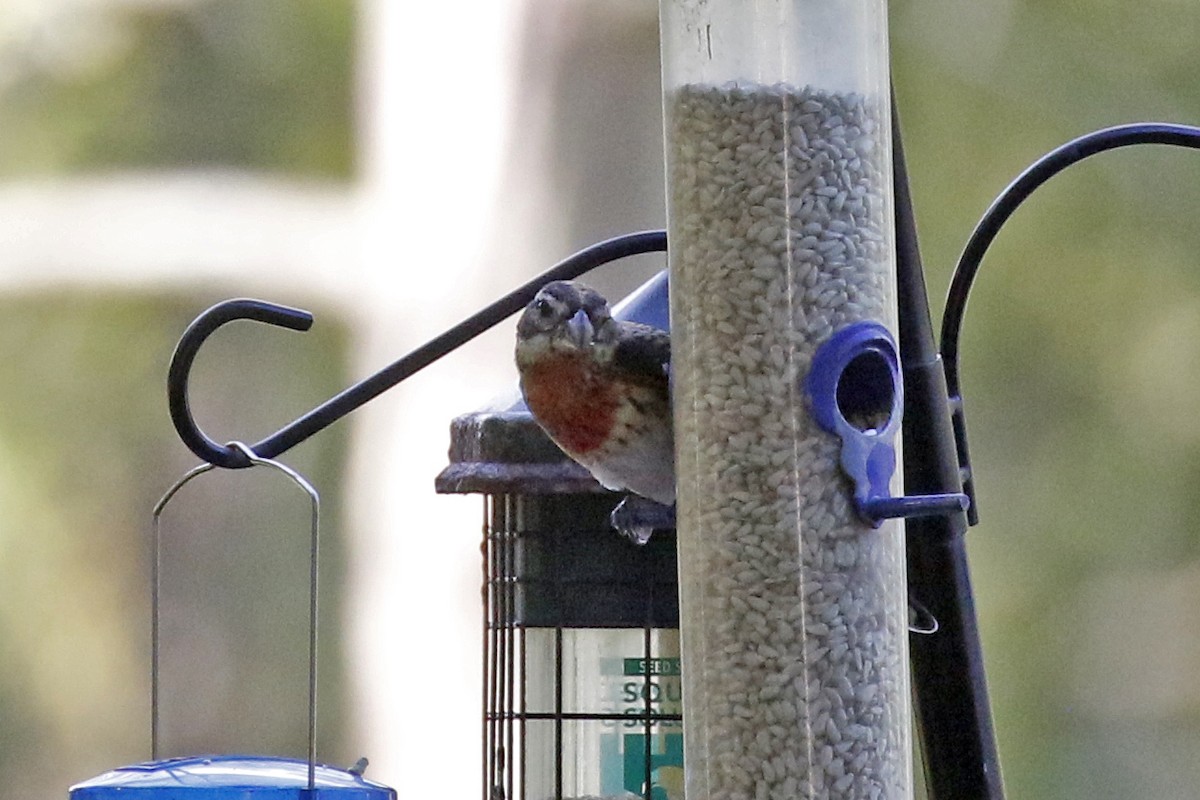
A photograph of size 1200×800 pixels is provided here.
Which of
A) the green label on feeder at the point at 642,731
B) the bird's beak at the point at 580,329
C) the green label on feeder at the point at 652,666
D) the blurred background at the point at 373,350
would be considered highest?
the blurred background at the point at 373,350

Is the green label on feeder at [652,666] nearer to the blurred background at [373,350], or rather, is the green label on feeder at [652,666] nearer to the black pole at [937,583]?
the black pole at [937,583]

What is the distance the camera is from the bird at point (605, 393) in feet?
7.30

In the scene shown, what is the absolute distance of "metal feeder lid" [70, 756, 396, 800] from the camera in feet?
6.25

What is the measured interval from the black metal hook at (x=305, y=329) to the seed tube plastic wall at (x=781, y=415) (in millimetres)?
216

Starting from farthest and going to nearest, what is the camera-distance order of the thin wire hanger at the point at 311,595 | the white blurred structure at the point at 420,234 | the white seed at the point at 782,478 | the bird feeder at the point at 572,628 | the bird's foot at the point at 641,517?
the white blurred structure at the point at 420,234 < the bird feeder at the point at 572,628 < the bird's foot at the point at 641,517 < the white seed at the point at 782,478 < the thin wire hanger at the point at 311,595

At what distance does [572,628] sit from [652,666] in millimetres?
109

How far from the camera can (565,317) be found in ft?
7.50

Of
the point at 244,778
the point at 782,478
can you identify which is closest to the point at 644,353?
the point at 782,478

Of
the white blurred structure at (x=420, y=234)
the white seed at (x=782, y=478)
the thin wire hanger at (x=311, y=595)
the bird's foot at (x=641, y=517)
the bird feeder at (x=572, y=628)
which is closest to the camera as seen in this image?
the thin wire hanger at (x=311, y=595)

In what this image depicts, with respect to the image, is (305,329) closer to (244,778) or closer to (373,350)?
(244,778)

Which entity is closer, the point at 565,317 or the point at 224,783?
the point at 224,783

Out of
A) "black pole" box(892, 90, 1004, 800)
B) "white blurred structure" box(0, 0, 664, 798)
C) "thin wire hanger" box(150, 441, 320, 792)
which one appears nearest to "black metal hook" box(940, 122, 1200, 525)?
"black pole" box(892, 90, 1004, 800)

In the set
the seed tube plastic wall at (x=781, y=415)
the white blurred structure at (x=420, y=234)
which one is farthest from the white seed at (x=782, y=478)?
the white blurred structure at (x=420, y=234)

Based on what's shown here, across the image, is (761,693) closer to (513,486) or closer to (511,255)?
(513,486)
